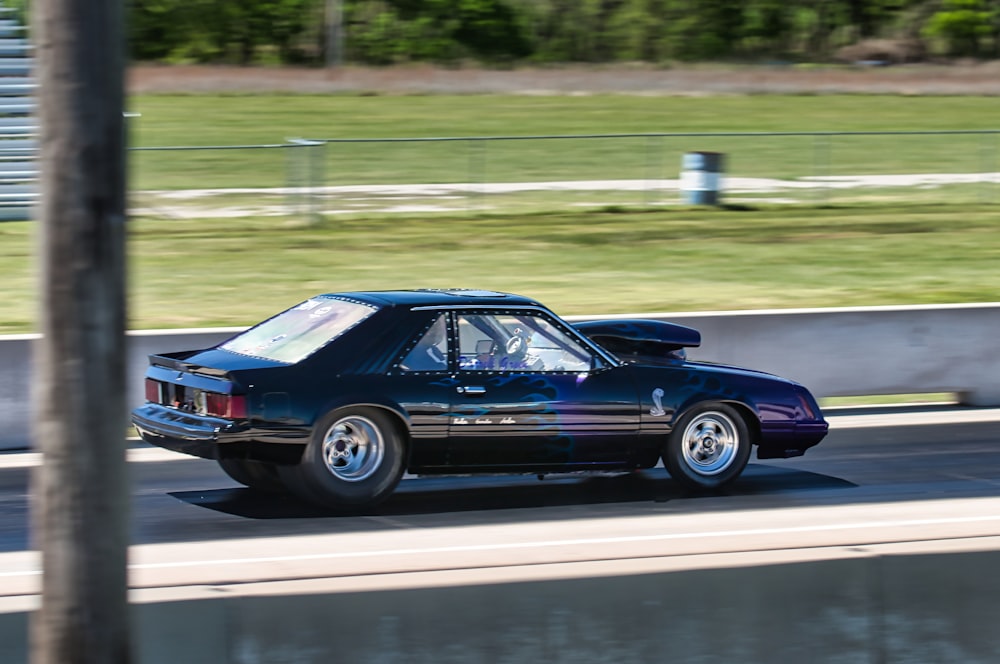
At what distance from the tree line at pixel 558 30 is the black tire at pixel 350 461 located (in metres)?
46.2

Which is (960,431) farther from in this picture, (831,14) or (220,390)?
(831,14)

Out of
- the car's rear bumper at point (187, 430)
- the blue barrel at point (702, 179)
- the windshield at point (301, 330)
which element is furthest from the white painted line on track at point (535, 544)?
the blue barrel at point (702, 179)

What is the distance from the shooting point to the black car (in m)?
8.96

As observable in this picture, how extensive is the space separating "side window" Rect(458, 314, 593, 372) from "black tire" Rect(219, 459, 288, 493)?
144 cm

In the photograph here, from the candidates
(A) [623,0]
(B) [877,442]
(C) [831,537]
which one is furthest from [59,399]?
(A) [623,0]

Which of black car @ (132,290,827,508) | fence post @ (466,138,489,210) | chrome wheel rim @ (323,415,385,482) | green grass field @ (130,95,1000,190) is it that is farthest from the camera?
green grass field @ (130,95,1000,190)

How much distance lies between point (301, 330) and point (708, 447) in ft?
9.00

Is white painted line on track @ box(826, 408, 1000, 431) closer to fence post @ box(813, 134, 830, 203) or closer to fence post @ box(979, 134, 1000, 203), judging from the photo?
fence post @ box(813, 134, 830, 203)

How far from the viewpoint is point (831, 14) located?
2554 inches

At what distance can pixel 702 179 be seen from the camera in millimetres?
26953

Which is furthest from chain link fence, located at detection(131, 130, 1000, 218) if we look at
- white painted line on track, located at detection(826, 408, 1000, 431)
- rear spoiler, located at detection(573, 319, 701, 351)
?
rear spoiler, located at detection(573, 319, 701, 351)

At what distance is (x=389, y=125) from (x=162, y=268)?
22805 millimetres

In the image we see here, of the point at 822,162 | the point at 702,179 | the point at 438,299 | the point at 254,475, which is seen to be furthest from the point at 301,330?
the point at 822,162

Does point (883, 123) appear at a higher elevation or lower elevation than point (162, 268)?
higher
